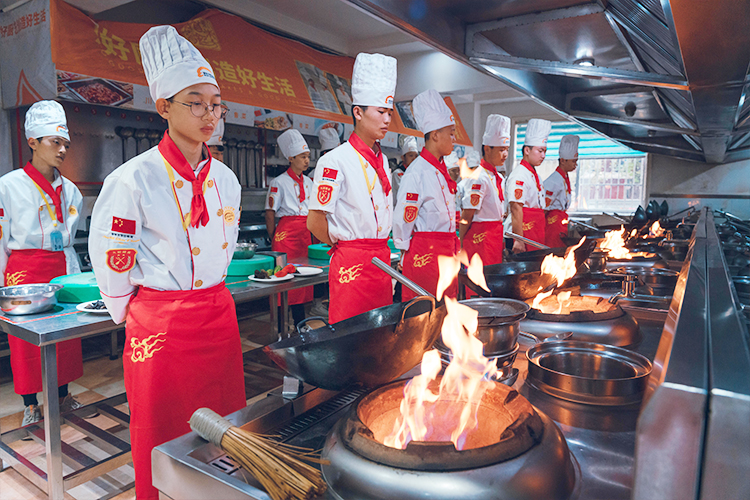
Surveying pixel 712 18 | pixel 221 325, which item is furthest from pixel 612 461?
pixel 221 325

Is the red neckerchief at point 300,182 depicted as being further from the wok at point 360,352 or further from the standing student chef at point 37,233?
the wok at point 360,352

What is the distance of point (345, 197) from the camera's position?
2.40 metres

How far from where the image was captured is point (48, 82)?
3.46 meters

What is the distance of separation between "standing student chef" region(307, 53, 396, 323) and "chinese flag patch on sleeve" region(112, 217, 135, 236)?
1.05 meters

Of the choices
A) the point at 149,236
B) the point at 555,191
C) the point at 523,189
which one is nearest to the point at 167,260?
the point at 149,236

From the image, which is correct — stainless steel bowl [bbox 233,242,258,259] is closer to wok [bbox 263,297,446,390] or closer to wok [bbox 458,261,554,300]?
wok [bbox 458,261,554,300]

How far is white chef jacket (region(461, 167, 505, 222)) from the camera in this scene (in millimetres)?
3992

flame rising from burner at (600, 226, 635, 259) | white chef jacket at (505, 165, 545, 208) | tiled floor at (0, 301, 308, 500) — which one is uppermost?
white chef jacket at (505, 165, 545, 208)

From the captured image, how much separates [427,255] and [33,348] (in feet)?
7.51

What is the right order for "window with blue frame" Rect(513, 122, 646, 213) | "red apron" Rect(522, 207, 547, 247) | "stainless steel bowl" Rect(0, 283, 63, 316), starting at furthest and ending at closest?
"window with blue frame" Rect(513, 122, 646, 213) → "red apron" Rect(522, 207, 547, 247) → "stainless steel bowl" Rect(0, 283, 63, 316)

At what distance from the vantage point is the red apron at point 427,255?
300 cm

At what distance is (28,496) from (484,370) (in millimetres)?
Result: 2216

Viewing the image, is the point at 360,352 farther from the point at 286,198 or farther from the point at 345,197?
the point at 286,198

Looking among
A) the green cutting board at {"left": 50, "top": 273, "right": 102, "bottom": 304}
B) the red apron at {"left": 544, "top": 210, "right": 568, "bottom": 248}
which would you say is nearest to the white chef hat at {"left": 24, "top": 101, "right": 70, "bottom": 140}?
the green cutting board at {"left": 50, "top": 273, "right": 102, "bottom": 304}
